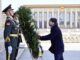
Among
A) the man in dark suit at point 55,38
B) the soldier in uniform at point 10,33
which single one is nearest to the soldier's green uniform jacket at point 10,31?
the soldier in uniform at point 10,33

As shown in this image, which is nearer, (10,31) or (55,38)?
(55,38)

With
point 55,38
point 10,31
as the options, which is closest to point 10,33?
point 10,31

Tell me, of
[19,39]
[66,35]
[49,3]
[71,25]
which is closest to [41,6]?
[49,3]

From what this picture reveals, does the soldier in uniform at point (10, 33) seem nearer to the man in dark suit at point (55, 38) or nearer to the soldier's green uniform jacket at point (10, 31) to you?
the soldier's green uniform jacket at point (10, 31)

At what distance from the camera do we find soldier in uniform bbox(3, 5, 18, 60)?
31.1ft

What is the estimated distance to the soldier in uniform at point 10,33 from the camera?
9484 millimetres

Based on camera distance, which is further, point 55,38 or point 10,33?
point 10,33

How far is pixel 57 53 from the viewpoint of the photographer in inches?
357

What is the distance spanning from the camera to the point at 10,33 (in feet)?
31.6

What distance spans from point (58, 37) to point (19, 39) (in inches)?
65.8

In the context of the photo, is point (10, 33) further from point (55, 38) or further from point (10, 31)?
point (55, 38)

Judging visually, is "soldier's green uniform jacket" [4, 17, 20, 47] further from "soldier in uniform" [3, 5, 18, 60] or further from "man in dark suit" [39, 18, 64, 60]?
"man in dark suit" [39, 18, 64, 60]

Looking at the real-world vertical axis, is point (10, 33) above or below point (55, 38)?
above

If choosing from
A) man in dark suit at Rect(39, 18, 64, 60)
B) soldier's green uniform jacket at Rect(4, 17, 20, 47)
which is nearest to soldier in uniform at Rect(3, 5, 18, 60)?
soldier's green uniform jacket at Rect(4, 17, 20, 47)
